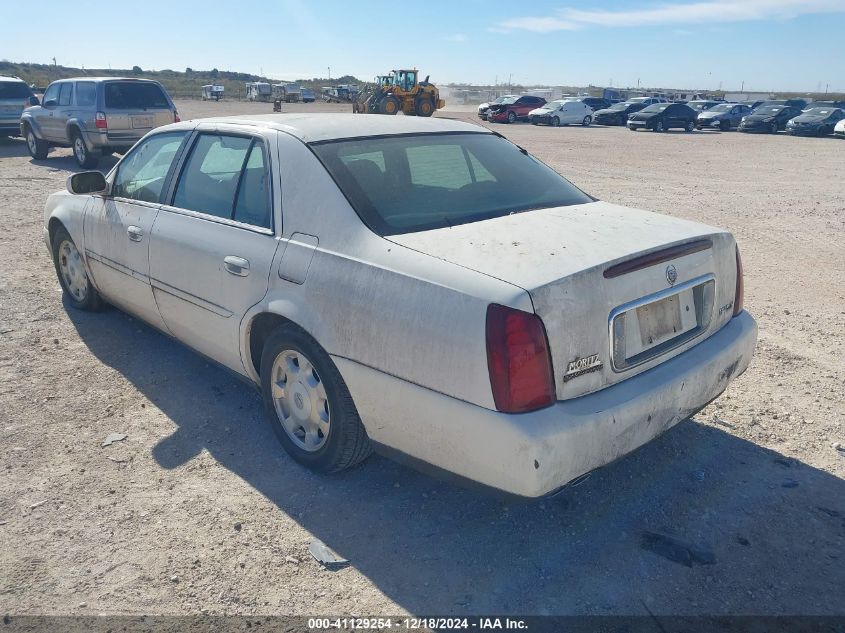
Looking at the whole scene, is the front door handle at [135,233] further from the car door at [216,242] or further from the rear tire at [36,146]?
the rear tire at [36,146]

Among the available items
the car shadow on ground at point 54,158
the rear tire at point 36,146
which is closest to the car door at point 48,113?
the rear tire at point 36,146

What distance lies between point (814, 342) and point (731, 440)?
1.76 m

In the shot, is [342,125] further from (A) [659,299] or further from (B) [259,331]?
(A) [659,299]

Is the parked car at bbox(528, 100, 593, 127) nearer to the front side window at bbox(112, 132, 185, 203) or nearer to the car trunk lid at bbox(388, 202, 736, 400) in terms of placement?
the front side window at bbox(112, 132, 185, 203)

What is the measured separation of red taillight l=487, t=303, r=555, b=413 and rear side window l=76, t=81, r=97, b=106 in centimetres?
1425

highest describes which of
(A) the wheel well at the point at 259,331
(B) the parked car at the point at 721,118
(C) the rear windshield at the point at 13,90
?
(B) the parked car at the point at 721,118

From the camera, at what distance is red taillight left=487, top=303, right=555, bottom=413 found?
2.41 metres

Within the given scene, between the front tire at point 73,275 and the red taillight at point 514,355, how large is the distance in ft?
13.1

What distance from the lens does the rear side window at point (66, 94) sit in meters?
14.8

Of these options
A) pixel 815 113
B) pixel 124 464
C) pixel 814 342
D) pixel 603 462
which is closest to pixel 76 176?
pixel 124 464

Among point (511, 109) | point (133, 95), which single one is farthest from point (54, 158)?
point (511, 109)

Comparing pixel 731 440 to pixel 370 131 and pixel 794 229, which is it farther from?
pixel 794 229

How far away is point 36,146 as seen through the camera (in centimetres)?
1641

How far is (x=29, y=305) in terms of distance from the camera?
19.2ft
